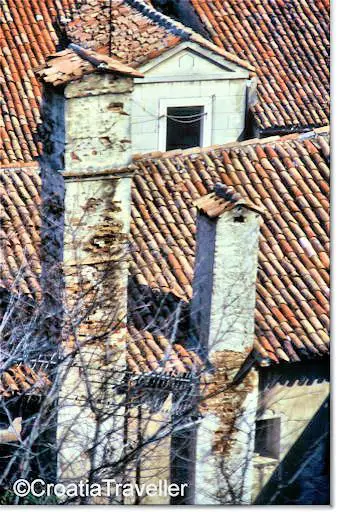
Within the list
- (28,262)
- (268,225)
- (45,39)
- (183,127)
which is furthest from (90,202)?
(45,39)

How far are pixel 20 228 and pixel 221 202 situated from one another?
1.86 meters

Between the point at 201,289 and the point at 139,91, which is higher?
the point at 139,91

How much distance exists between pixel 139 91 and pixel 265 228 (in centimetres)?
375

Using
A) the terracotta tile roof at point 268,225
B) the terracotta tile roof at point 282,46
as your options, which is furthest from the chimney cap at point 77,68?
the terracotta tile roof at point 282,46

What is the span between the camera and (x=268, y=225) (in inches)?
548

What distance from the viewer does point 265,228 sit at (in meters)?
13.9

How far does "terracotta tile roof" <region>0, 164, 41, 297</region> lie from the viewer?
13.1 meters

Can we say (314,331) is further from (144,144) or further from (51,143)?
(144,144)

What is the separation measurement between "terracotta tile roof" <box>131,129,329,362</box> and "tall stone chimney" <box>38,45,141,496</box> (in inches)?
26.4

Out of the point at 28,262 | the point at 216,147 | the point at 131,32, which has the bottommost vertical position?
the point at 28,262

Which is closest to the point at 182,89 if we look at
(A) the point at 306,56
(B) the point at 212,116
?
(B) the point at 212,116

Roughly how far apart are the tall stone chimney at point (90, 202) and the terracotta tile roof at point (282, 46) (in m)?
6.21

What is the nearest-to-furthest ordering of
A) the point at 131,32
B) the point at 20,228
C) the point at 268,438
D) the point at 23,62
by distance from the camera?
the point at 268,438 → the point at 20,228 → the point at 131,32 → the point at 23,62

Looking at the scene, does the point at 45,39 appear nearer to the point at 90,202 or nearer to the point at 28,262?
the point at 28,262
